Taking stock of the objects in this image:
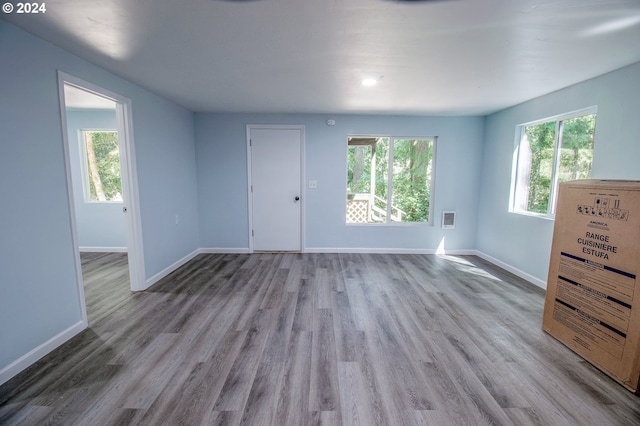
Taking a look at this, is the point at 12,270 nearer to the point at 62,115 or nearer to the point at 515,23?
the point at 62,115

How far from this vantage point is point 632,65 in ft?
7.33

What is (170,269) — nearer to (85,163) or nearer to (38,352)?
(38,352)

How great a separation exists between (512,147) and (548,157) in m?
0.51

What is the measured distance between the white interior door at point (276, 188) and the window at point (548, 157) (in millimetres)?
3282

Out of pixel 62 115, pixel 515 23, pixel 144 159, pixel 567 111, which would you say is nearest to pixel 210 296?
pixel 144 159

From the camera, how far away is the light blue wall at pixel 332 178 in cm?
431

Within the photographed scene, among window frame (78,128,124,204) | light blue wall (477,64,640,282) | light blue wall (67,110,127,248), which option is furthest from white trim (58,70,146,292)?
light blue wall (477,64,640,282)

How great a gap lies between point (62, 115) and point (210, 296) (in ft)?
6.85

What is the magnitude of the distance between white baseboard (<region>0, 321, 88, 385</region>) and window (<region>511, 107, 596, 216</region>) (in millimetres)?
5072

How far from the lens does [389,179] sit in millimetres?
4477

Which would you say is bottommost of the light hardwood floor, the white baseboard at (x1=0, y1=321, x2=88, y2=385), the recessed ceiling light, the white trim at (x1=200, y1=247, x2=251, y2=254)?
the light hardwood floor

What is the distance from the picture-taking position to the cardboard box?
5.51 ft

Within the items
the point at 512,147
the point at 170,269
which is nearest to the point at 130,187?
the point at 170,269

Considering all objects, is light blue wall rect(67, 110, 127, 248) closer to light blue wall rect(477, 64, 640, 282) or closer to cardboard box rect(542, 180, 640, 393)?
cardboard box rect(542, 180, 640, 393)
